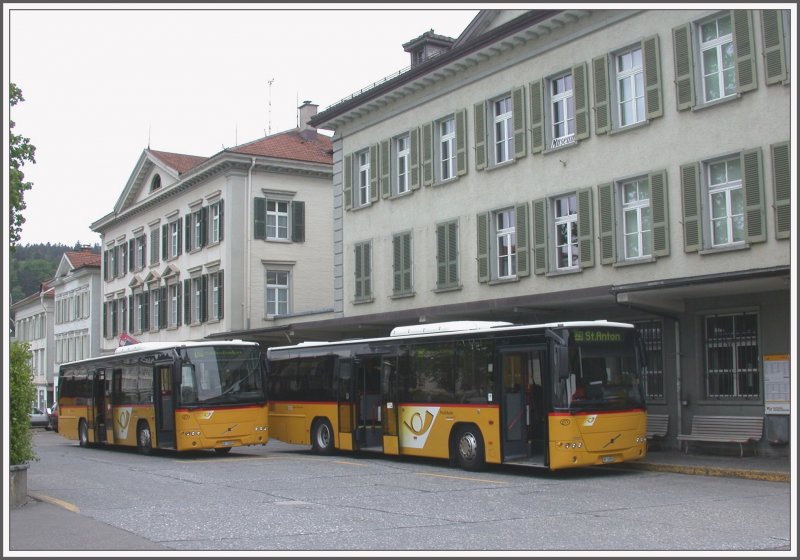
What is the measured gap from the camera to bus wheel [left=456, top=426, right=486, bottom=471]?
62.2 ft

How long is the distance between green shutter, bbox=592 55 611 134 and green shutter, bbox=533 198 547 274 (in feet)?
8.33

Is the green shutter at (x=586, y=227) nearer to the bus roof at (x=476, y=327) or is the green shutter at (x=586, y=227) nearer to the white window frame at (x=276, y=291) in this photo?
the bus roof at (x=476, y=327)

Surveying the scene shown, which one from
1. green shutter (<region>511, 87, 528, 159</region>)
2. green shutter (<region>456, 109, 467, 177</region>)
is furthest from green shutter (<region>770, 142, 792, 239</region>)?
green shutter (<region>456, 109, 467, 177</region>)

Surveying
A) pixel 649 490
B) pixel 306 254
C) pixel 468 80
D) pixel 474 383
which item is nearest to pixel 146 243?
pixel 306 254

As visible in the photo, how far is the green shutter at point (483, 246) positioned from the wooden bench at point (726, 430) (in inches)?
300

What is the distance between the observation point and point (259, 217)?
43.4m

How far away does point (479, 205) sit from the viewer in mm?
27656

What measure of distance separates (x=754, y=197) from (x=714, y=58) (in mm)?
3298

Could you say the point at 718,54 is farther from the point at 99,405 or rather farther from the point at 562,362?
the point at 99,405

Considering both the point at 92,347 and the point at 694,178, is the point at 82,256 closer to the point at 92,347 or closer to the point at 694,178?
the point at 92,347

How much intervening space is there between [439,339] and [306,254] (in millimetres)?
25100

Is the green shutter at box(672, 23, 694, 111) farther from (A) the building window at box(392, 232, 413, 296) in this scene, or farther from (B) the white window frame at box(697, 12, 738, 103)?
(A) the building window at box(392, 232, 413, 296)

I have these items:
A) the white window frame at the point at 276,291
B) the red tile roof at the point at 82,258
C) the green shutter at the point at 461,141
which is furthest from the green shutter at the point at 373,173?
the red tile roof at the point at 82,258

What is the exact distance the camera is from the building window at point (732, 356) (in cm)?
2052
